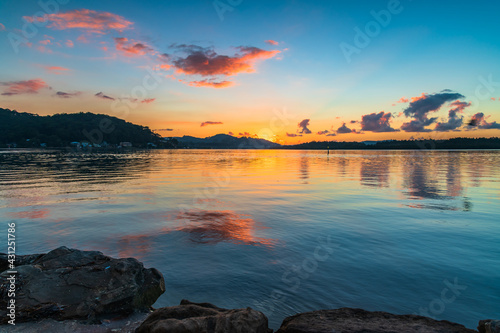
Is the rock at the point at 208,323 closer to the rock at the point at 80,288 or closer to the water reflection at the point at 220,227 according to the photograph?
the rock at the point at 80,288

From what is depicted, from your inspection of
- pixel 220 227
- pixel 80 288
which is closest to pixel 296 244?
pixel 220 227

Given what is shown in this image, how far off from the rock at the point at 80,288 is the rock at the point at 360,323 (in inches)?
118

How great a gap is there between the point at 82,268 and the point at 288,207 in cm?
1162

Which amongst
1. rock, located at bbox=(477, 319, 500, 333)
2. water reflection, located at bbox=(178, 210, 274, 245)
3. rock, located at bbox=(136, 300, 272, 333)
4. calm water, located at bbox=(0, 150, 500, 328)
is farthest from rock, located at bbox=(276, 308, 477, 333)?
water reflection, located at bbox=(178, 210, 274, 245)

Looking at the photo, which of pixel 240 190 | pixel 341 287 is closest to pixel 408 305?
pixel 341 287

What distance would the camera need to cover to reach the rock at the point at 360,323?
428 centimetres

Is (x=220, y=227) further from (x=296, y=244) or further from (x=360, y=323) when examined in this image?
(x=360, y=323)

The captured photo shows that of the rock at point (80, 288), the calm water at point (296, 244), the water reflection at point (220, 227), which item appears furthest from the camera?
the water reflection at point (220, 227)

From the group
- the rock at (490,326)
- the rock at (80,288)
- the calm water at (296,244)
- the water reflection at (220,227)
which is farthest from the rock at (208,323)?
the water reflection at (220,227)

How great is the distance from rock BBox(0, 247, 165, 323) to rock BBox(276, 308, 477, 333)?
3.00 m

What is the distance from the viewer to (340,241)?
33.1ft

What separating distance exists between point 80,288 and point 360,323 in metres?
5.24

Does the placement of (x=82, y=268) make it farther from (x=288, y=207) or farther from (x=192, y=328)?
(x=288, y=207)

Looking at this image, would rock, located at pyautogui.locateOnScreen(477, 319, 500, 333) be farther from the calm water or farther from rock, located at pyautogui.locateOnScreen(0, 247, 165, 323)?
rock, located at pyautogui.locateOnScreen(0, 247, 165, 323)
